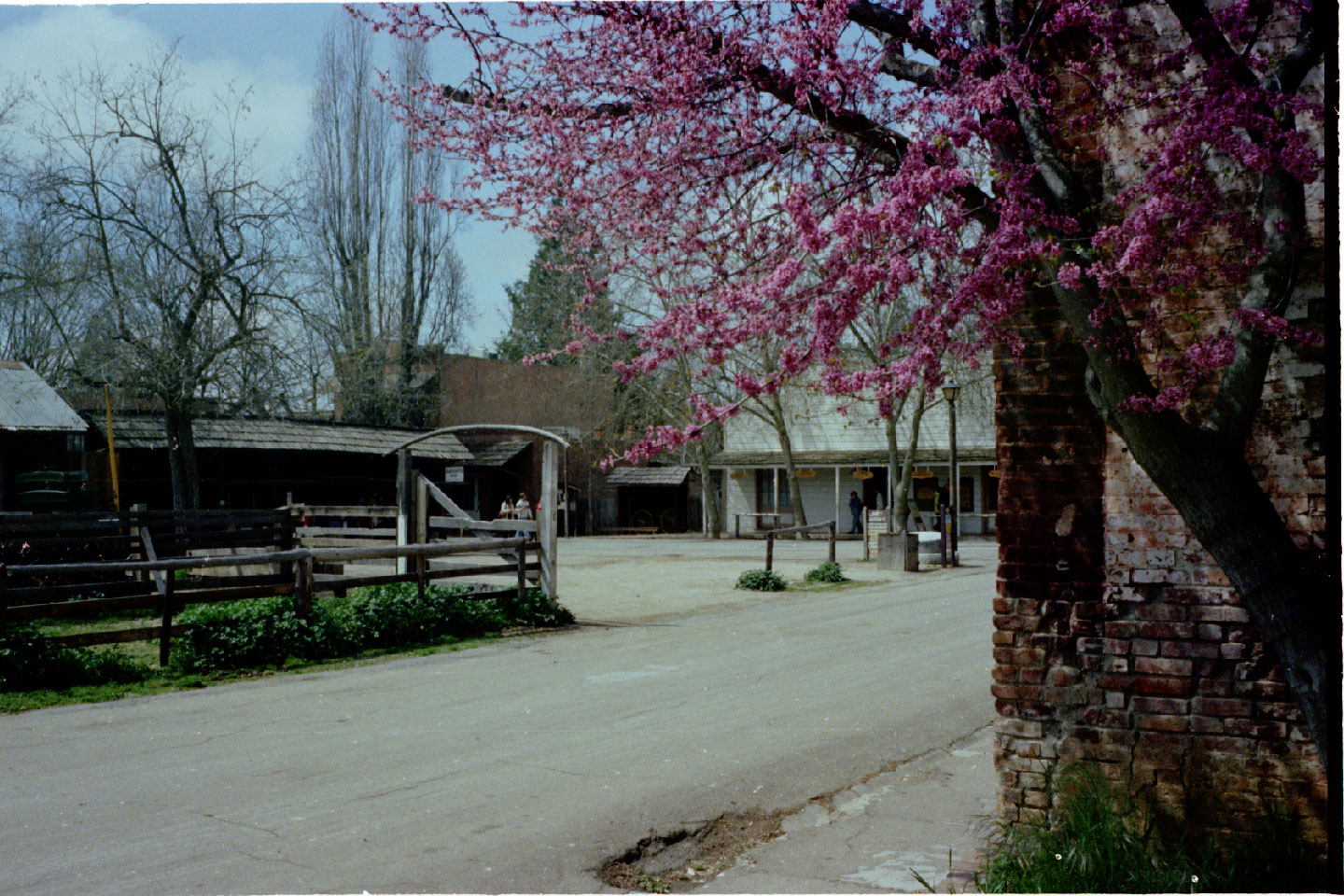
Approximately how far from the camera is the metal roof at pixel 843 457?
40.3m

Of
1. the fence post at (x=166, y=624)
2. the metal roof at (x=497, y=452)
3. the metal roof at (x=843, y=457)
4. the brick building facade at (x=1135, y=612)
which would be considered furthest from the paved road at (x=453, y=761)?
the metal roof at (x=497, y=452)

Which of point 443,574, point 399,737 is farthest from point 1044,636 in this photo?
point 443,574

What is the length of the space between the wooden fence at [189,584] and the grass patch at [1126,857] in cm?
831

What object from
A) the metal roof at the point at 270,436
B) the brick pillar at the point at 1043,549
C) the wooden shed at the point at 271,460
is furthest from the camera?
the wooden shed at the point at 271,460

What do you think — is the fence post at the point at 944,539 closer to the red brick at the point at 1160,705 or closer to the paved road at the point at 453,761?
the paved road at the point at 453,761

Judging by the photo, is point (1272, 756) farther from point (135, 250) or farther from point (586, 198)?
point (135, 250)

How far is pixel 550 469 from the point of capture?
1528 centimetres

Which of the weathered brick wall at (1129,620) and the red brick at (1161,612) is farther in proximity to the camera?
the red brick at (1161,612)

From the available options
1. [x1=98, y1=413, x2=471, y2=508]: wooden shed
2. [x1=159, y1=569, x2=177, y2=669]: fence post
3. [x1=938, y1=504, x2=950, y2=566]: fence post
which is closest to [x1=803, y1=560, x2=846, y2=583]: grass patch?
[x1=938, y1=504, x2=950, y2=566]: fence post

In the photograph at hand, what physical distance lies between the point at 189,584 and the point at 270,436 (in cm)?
1655

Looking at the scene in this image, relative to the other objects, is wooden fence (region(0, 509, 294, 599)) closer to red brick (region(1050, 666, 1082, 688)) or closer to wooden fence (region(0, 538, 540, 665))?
wooden fence (region(0, 538, 540, 665))

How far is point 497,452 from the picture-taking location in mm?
44781

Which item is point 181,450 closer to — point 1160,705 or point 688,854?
point 688,854

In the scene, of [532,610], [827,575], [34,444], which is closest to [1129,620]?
[532,610]
